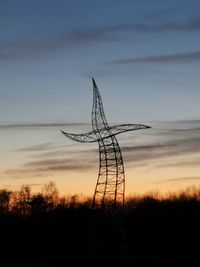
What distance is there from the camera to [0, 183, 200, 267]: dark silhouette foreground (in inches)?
1636

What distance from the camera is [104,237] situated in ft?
136

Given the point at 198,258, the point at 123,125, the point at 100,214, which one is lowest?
the point at 198,258

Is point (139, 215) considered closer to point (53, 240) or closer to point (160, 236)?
point (160, 236)

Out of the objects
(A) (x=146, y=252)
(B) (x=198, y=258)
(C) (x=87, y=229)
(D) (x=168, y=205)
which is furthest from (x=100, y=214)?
(D) (x=168, y=205)

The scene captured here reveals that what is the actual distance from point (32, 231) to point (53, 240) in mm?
4162

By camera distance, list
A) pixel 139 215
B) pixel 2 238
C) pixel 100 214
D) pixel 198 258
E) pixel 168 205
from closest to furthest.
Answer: pixel 100 214
pixel 198 258
pixel 2 238
pixel 139 215
pixel 168 205

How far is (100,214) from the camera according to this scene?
140 ft

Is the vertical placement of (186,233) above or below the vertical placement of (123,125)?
below

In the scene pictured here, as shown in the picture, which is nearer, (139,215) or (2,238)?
(2,238)


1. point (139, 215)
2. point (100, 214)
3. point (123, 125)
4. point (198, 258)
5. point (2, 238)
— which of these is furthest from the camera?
point (139, 215)

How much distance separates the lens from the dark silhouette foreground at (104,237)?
41.6m

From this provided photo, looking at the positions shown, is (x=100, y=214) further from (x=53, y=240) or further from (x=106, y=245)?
(x=53, y=240)

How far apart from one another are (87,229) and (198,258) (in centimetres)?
868

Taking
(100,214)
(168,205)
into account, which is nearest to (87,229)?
(100,214)
